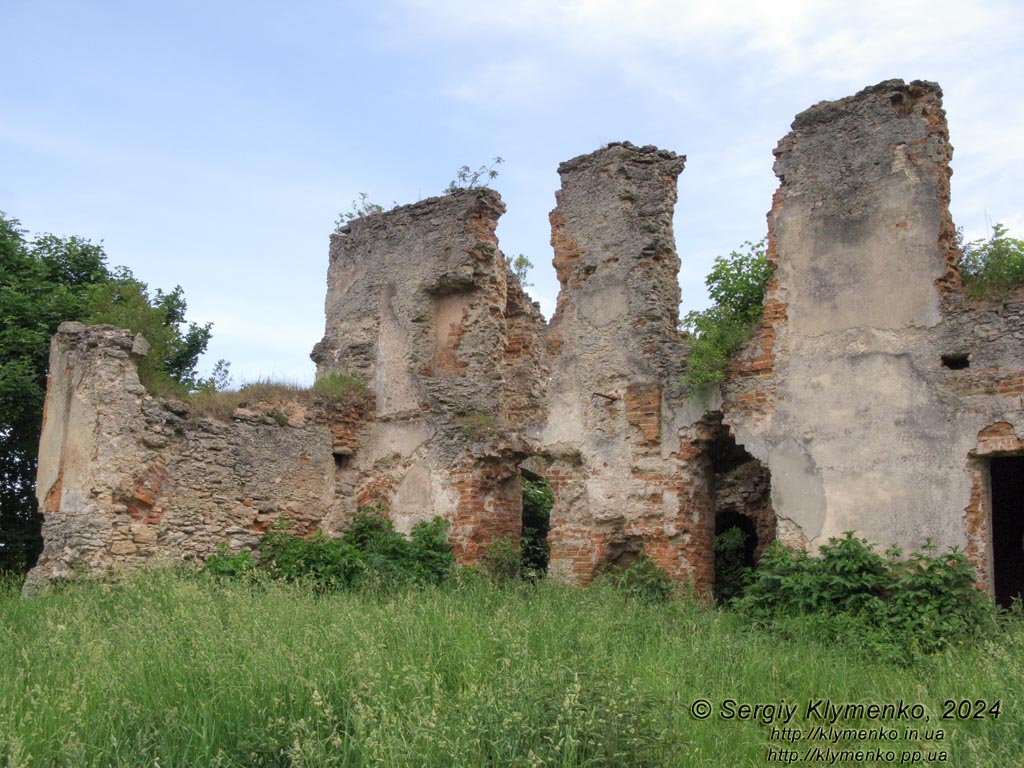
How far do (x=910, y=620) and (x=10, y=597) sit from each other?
777 centimetres

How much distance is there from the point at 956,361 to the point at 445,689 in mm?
5169

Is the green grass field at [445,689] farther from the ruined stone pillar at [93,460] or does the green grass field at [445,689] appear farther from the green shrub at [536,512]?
the green shrub at [536,512]

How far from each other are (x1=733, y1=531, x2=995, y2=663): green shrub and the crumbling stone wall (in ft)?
18.0

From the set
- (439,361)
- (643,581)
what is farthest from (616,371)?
(439,361)

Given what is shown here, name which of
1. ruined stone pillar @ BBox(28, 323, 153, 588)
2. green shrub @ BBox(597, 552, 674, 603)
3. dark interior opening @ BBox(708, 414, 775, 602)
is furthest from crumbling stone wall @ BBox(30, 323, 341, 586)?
dark interior opening @ BBox(708, 414, 775, 602)

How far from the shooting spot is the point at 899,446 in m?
7.94

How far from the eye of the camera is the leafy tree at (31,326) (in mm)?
13102

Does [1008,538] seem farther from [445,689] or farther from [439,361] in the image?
[445,689]

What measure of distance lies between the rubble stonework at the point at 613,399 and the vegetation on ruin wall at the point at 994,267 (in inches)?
6.0

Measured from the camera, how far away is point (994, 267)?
26.7 ft

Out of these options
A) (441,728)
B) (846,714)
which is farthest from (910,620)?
(441,728)

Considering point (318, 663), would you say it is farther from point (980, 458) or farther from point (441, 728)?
point (980, 458)

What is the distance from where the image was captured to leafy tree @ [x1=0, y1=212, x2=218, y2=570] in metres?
13.1

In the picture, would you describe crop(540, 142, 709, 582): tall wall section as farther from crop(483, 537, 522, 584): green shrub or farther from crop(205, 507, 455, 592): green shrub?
crop(205, 507, 455, 592): green shrub
